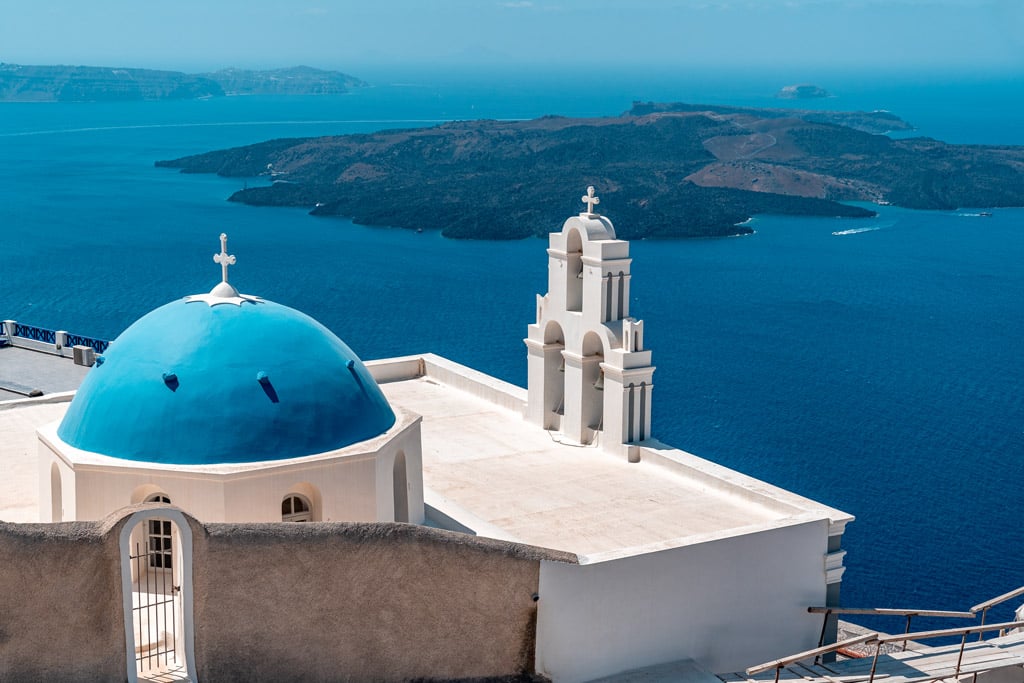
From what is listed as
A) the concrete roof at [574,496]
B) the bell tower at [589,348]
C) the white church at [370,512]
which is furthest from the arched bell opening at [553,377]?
the white church at [370,512]

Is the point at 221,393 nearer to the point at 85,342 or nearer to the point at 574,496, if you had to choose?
the point at 574,496

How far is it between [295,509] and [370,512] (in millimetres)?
813

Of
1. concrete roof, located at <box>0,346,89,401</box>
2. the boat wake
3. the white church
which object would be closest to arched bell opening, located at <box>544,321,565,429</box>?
the white church

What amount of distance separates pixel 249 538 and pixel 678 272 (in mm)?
73926

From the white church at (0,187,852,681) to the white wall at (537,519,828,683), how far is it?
0.9 inches

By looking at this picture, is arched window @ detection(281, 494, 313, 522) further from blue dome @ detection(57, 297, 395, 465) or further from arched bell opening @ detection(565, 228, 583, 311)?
arched bell opening @ detection(565, 228, 583, 311)

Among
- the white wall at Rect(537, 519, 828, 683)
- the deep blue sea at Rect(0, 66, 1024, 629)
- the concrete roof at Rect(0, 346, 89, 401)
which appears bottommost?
the deep blue sea at Rect(0, 66, 1024, 629)

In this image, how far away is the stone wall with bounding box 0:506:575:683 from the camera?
11508 mm

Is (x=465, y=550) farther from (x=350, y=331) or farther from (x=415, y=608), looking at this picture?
(x=350, y=331)

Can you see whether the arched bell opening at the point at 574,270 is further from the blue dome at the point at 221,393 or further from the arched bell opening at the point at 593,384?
the blue dome at the point at 221,393

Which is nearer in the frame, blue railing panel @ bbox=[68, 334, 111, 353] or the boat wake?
blue railing panel @ bbox=[68, 334, 111, 353]

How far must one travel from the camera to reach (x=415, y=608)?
12938 mm

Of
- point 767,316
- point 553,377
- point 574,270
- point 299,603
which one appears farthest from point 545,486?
point 767,316

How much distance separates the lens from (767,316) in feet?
234
